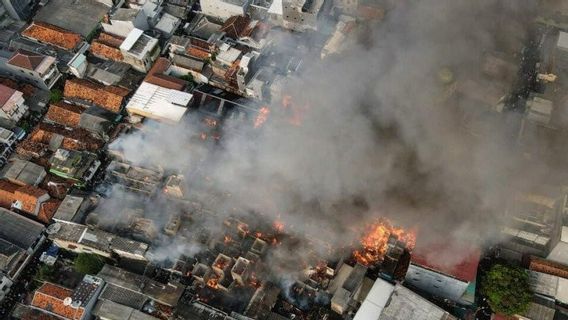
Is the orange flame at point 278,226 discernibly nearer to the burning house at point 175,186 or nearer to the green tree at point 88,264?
the burning house at point 175,186

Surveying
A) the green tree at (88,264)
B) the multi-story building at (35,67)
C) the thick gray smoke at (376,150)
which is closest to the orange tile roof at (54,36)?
the multi-story building at (35,67)

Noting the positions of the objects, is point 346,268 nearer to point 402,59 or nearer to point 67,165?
point 402,59

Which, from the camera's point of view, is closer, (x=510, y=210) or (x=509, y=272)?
(x=509, y=272)

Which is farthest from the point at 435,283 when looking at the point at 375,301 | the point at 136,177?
the point at 136,177

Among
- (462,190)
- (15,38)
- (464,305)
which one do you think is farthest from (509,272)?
(15,38)

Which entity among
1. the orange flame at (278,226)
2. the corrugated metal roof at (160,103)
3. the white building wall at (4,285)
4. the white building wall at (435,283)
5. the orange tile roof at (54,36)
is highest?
the orange tile roof at (54,36)

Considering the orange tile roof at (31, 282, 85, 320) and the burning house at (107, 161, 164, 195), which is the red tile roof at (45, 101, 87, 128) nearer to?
the burning house at (107, 161, 164, 195)

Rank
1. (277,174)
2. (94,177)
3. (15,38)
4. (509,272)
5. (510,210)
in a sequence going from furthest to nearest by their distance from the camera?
1. (15,38)
2. (94,177)
3. (277,174)
4. (510,210)
5. (509,272)
